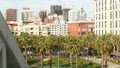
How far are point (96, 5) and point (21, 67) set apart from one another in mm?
110709

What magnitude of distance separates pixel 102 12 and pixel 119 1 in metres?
10.0

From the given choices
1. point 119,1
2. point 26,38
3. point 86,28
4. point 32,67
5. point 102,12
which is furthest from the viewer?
point 86,28

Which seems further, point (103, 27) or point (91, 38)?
point (103, 27)

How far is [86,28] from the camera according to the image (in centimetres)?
15038

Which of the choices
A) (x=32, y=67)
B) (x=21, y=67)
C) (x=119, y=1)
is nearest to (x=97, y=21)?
(x=119, y=1)

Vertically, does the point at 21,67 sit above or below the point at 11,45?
below

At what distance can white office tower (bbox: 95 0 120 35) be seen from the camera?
4446 inches

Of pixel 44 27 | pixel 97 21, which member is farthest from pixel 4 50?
pixel 44 27

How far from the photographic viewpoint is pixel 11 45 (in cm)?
1686

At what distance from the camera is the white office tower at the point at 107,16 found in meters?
113

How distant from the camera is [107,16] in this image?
118m

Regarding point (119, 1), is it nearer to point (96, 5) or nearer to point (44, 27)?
point (96, 5)

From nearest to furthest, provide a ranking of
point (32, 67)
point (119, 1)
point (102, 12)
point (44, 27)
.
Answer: point (32, 67) < point (119, 1) < point (102, 12) < point (44, 27)

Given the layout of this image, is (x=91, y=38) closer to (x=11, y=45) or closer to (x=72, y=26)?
(x=72, y=26)
